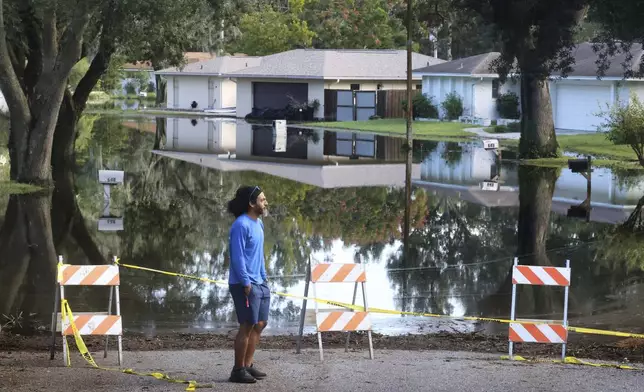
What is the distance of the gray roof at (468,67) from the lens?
61037 millimetres

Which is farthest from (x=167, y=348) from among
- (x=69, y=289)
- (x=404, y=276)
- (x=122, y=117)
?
(x=122, y=117)

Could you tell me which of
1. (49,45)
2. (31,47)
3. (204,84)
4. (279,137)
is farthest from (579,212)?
(204,84)

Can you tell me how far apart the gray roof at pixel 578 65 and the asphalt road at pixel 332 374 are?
36.0 m

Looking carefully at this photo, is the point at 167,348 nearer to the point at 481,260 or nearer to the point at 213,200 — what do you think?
the point at 481,260

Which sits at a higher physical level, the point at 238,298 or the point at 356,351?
the point at 238,298

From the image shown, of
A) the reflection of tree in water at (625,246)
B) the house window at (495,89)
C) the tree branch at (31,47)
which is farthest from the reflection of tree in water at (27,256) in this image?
the house window at (495,89)

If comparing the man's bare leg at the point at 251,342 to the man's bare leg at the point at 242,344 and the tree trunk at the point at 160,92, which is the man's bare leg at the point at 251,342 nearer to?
the man's bare leg at the point at 242,344

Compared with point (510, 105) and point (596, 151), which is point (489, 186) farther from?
point (510, 105)

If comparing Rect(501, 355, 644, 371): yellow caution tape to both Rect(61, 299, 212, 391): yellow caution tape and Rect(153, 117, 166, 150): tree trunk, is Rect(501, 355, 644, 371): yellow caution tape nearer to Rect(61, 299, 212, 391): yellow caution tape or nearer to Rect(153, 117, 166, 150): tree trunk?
Rect(61, 299, 212, 391): yellow caution tape

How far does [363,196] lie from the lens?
31.2 metres

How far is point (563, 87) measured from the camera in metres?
55.2

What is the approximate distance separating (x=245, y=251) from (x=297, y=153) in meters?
36.7

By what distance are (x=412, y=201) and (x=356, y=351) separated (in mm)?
17965

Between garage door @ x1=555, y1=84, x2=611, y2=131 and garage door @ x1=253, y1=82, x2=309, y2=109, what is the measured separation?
21756mm
